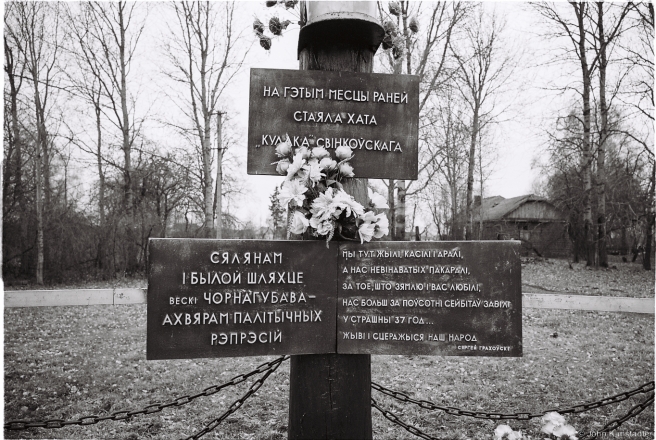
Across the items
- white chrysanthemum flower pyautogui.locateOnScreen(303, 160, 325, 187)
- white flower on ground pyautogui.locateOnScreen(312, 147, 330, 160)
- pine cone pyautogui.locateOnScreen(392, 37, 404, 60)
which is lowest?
white chrysanthemum flower pyautogui.locateOnScreen(303, 160, 325, 187)

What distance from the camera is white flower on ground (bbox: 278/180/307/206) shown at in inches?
104

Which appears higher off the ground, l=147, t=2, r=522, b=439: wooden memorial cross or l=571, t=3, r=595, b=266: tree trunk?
l=571, t=3, r=595, b=266: tree trunk

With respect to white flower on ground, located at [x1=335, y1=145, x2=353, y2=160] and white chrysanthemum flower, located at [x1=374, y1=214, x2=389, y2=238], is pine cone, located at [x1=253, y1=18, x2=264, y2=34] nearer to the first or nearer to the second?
white flower on ground, located at [x1=335, y1=145, x2=353, y2=160]

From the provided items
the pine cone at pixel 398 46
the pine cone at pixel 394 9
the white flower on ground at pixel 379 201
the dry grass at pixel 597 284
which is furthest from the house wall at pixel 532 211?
the white flower on ground at pixel 379 201

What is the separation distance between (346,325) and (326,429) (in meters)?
0.71

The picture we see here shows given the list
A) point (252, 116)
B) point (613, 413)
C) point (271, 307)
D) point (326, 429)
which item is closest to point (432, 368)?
point (613, 413)

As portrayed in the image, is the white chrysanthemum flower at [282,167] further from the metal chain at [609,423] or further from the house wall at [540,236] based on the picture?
the house wall at [540,236]

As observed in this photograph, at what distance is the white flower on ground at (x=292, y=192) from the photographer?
2.63 m

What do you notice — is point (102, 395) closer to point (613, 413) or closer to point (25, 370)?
point (25, 370)

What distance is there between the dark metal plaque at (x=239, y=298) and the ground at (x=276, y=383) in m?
1.81

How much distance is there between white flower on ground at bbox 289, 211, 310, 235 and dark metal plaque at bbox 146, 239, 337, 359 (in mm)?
121

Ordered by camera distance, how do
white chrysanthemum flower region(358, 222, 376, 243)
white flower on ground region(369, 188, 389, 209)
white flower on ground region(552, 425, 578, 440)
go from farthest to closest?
white flower on ground region(369, 188, 389, 209) < white chrysanthemum flower region(358, 222, 376, 243) < white flower on ground region(552, 425, 578, 440)

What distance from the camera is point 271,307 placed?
9.04 feet

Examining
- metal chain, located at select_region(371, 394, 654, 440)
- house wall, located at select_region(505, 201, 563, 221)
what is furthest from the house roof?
metal chain, located at select_region(371, 394, 654, 440)
